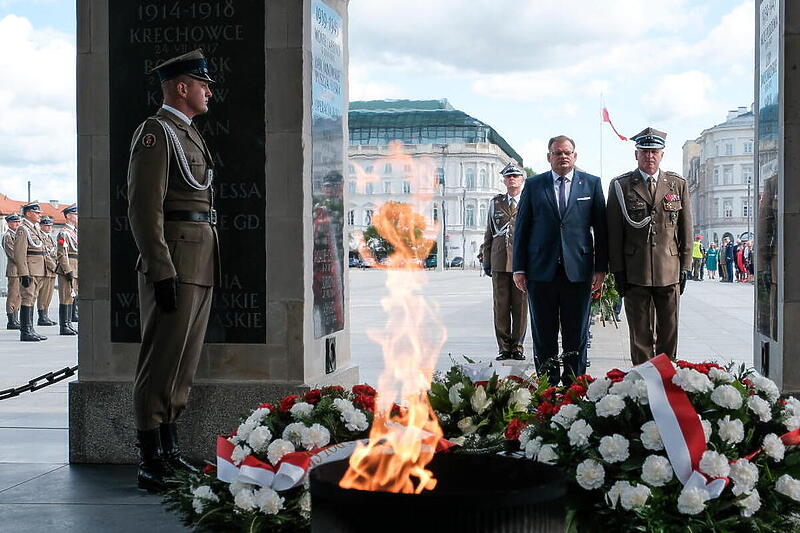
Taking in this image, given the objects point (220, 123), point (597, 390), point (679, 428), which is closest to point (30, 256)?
point (220, 123)

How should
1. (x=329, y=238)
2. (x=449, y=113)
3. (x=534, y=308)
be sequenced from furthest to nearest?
(x=449, y=113) < (x=534, y=308) < (x=329, y=238)

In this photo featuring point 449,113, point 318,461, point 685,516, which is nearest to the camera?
point 685,516

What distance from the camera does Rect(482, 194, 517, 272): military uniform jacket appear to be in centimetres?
1280

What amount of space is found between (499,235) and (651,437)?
30.6 feet

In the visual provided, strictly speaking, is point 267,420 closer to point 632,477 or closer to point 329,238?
point 632,477

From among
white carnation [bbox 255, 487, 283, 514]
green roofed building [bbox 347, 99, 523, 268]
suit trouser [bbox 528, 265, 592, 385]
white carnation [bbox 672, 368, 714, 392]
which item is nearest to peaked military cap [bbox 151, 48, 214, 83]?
green roofed building [bbox 347, 99, 523, 268]

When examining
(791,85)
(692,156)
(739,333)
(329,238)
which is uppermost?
(692,156)

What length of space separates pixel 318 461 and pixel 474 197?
36.6 feet

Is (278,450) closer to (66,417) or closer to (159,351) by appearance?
(159,351)

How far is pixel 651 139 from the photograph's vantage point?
8.06 m

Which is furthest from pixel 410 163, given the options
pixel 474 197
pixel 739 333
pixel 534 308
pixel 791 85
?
pixel 739 333

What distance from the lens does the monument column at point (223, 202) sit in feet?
20.1

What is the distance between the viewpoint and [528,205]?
7727 millimetres

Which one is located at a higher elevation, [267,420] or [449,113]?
[449,113]
